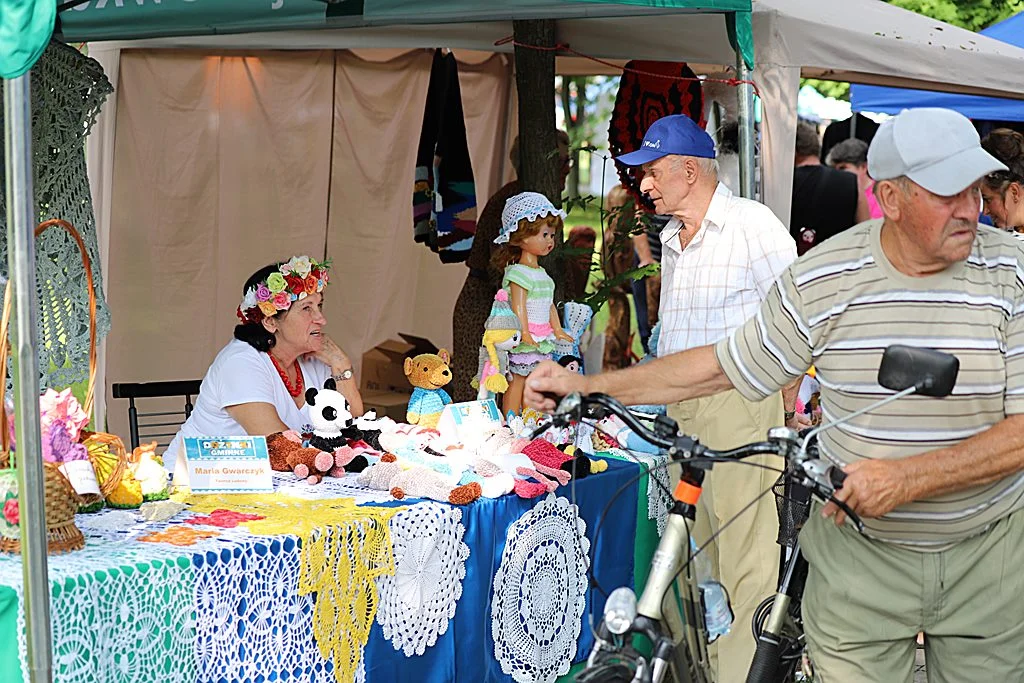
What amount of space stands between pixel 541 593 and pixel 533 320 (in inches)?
54.0

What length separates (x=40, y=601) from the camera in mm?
2486

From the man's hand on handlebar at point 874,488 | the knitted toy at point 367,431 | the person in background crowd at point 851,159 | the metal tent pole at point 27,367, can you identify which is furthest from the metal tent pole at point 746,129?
the person in background crowd at point 851,159

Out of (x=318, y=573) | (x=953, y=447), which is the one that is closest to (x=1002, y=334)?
(x=953, y=447)

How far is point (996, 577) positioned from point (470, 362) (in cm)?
387

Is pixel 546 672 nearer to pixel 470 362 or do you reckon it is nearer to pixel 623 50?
pixel 470 362

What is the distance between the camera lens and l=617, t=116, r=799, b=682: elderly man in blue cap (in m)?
4.15

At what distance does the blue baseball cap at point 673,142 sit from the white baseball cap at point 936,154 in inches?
78.3

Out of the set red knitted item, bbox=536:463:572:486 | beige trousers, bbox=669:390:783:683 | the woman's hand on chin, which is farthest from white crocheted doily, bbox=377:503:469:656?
the woman's hand on chin

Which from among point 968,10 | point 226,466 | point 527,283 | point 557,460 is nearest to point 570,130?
point 968,10

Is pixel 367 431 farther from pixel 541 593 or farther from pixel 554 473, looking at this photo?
pixel 541 593

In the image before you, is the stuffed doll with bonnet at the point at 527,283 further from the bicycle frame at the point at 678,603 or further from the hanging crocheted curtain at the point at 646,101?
the bicycle frame at the point at 678,603

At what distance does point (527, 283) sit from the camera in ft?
16.4

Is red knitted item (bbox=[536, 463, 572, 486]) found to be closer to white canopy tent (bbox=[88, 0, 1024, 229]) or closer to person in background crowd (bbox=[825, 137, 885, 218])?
white canopy tent (bbox=[88, 0, 1024, 229])

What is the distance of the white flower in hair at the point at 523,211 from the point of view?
5074 mm
